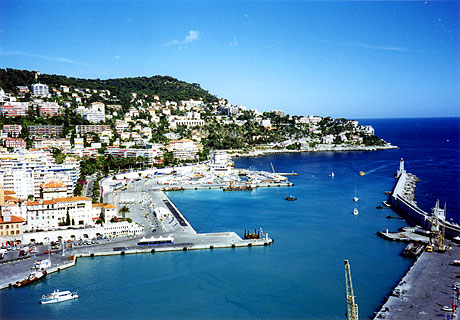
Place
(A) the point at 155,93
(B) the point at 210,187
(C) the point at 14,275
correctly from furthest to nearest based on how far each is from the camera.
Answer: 1. (A) the point at 155,93
2. (B) the point at 210,187
3. (C) the point at 14,275

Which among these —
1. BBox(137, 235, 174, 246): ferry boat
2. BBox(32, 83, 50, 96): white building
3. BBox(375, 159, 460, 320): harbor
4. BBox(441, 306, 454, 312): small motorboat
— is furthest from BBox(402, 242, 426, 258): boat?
BBox(32, 83, 50, 96): white building

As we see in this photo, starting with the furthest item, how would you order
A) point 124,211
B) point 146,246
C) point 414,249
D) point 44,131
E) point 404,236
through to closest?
point 44,131 < point 124,211 < point 404,236 < point 146,246 < point 414,249

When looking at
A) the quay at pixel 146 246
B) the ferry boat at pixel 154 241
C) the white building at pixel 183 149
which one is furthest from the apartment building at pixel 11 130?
the ferry boat at pixel 154 241

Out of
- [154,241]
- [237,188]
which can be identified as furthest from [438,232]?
[237,188]

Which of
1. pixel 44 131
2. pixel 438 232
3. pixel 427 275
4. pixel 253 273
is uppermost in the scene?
pixel 44 131

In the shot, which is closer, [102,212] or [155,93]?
[102,212]

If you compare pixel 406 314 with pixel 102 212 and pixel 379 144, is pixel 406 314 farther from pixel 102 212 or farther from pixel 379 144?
pixel 379 144

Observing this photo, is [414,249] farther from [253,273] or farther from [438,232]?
[253,273]

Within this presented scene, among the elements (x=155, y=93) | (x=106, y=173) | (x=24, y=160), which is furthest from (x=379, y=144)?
(x=24, y=160)
